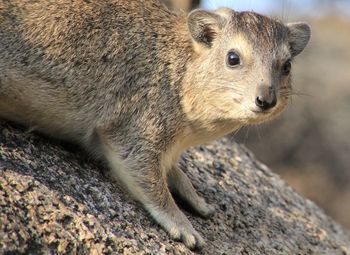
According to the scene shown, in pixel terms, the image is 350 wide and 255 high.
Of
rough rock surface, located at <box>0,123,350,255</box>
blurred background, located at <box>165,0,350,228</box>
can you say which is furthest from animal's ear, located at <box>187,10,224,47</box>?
blurred background, located at <box>165,0,350,228</box>

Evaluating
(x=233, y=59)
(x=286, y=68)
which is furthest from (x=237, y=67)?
(x=286, y=68)

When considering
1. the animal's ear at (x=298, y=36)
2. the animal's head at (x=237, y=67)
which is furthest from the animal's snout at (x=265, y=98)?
the animal's ear at (x=298, y=36)

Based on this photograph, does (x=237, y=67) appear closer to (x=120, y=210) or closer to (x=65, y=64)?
(x=65, y=64)

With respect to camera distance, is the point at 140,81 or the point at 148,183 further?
the point at 140,81

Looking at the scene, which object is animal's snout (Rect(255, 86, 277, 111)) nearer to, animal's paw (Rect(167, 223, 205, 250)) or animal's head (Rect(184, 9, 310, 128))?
animal's head (Rect(184, 9, 310, 128))

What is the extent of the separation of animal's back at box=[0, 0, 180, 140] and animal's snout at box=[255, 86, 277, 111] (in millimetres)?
1096

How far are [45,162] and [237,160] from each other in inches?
128

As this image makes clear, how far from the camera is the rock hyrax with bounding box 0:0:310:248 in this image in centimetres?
691

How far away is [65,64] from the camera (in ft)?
23.0

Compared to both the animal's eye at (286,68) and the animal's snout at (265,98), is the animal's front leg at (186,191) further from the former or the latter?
the animal's eye at (286,68)

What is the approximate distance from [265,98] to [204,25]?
46.3 inches

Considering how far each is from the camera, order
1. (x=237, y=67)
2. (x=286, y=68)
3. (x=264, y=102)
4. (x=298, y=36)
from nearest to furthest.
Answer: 1. (x=264, y=102)
2. (x=237, y=67)
3. (x=286, y=68)
4. (x=298, y=36)

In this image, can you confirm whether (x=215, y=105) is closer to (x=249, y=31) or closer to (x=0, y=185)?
(x=249, y=31)

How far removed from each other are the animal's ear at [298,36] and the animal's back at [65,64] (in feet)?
4.96
